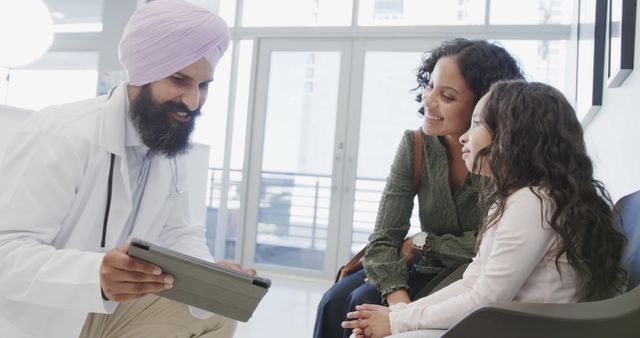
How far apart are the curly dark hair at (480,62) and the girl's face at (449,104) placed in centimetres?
2

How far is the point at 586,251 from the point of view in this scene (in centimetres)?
102

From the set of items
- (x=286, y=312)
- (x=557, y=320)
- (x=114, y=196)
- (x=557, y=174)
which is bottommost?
(x=286, y=312)

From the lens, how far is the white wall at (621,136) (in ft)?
5.01

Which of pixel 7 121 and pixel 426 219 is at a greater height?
pixel 7 121

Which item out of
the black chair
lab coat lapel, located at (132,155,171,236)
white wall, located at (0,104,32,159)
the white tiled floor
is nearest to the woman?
lab coat lapel, located at (132,155,171,236)

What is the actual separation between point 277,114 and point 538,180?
435 cm

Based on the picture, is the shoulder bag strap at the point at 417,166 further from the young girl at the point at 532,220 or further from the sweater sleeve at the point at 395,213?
the young girl at the point at 532,220

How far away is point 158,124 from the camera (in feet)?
5.03

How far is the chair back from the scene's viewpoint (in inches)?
38.5

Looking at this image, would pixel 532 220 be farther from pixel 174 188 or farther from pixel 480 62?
pixel 174 188

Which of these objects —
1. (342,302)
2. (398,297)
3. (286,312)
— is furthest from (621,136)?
(286,312)

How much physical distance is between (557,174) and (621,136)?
2.81 feet

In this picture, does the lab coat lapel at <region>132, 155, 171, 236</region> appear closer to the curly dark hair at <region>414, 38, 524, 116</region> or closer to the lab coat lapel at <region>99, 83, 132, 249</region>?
the lab coat lapel at <region>99, 83, 132, 249</region>

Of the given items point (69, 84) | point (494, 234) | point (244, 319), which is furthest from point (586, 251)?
point (69, 84)
